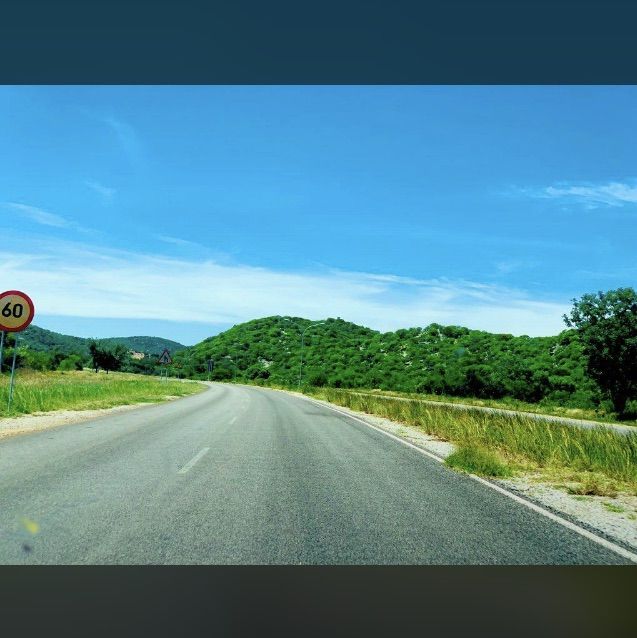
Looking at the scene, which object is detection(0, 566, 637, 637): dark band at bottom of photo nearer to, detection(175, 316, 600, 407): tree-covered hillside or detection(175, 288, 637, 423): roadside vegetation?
detection(175, 288, 637, 423): roadside vegetation

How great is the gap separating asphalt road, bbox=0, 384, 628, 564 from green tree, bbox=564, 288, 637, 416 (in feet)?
91.2

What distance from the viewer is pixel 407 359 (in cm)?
8444

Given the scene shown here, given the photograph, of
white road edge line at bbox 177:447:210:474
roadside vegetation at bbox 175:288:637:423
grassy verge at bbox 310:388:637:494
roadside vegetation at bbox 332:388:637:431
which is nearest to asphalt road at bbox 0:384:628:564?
white road edge line at bbox 177:447:210:474

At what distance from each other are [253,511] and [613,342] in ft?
110

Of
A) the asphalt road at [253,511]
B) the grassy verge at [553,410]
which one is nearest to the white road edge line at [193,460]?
the asphalt road at [253,511]

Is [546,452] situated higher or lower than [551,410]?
lower

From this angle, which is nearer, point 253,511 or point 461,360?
point 253,511

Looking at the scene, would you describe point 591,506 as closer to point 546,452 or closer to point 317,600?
point 546,452

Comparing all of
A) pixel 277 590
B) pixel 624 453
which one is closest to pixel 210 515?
pixel 277 590

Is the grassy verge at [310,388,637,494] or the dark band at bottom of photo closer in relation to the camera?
the dark band at bottom of photo

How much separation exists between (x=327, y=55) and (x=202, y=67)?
1412mm

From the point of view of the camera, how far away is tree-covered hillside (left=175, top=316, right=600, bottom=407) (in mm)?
52625

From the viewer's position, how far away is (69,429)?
13.9 m

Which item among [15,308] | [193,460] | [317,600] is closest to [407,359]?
[15,308]
